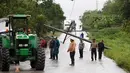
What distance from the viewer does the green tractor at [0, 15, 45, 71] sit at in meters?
22.8

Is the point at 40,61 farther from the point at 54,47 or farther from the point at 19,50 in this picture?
the point at 54,47

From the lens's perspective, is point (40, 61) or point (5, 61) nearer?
point (5, 61)

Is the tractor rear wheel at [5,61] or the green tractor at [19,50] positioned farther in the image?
the green tractor at [19,50]

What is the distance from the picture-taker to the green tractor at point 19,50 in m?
22.8

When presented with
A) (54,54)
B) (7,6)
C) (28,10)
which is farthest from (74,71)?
(28,10)

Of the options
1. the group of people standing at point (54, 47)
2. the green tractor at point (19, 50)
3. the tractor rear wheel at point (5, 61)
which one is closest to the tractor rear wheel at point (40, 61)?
the green tractor at point (19, 50)

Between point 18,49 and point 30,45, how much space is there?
0.74 m

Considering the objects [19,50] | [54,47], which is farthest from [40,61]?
[54,47]

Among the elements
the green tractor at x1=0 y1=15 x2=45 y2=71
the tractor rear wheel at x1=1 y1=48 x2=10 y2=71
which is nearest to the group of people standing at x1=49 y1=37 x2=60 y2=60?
the green tractor at x1=0 y1=15 x2=45 y2=71

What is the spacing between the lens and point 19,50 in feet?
76.9

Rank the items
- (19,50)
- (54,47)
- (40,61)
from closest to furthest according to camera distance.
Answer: (40,61), (19,50), (54,47)

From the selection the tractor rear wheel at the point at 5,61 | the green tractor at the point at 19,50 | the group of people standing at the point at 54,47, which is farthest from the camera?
the group of people standing at the point at 54,47

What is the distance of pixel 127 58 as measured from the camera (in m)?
26.8

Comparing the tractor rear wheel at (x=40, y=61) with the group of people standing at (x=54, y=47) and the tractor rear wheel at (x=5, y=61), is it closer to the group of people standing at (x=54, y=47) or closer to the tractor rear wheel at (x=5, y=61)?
the tractor rear wheel at (x=5, y=61)
